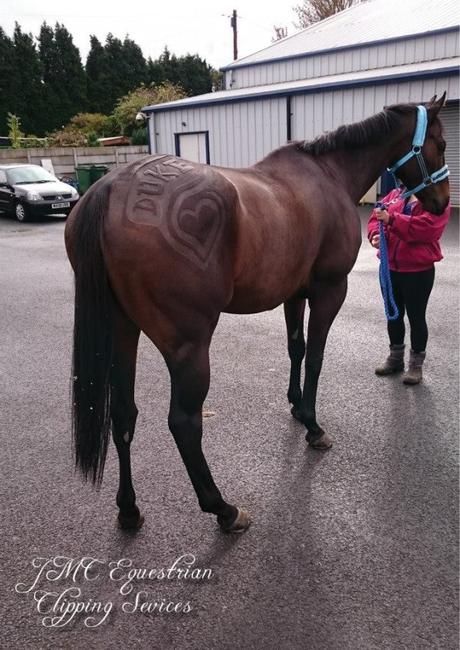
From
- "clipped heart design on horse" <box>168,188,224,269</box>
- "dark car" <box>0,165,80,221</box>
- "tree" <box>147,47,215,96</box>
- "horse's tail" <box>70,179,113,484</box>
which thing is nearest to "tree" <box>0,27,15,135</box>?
"tree" <box>147,47,215,96</box>

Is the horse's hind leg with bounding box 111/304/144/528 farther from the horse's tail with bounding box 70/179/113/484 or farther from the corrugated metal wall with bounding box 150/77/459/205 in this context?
the corrugated metal wall with bounding box 150/77/459/205

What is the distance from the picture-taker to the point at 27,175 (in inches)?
616

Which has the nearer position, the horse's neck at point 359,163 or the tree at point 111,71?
the horse's neck at point 359,163

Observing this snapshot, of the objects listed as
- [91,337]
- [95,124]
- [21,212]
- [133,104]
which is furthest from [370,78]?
[95,124]

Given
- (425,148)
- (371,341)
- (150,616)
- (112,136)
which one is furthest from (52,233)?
(112,136)

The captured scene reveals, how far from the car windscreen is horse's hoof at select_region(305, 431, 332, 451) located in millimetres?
14368

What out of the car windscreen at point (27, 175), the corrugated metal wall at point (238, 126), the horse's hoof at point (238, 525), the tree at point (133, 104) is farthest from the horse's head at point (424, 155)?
the tree at point (133, 104)

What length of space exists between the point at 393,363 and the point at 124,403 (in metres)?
2.68

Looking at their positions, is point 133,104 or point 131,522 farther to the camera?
point 133,104

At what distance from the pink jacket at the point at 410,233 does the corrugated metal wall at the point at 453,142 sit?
36.3 feet

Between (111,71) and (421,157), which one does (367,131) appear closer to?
(421,157)

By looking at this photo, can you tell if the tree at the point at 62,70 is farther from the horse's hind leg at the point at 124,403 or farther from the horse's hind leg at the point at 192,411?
the horse's hind leg at the point at 192,411

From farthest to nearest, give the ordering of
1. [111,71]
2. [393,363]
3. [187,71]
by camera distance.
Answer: [187,71] < [111,71] < [393,363]

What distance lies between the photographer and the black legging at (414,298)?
4.22m
